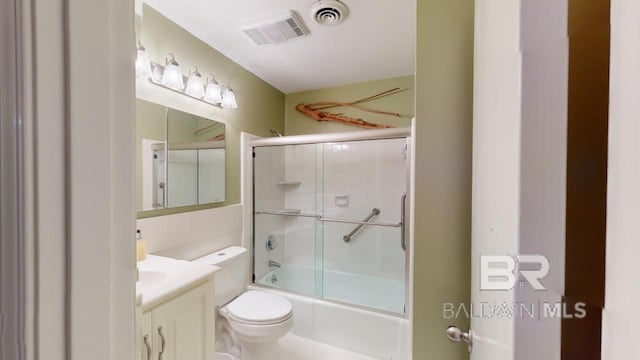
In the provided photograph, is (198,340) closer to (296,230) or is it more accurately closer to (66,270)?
(66,270)

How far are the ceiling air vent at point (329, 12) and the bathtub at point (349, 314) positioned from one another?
204 cm

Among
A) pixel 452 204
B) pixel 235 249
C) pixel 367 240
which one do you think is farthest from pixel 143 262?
pixel 367 240

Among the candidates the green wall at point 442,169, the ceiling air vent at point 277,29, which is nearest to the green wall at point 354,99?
the ceiling air vent at point 277,29

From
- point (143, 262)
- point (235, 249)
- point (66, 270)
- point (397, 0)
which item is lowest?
point (235, 249)

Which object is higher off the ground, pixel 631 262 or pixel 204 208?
pixel 631 262

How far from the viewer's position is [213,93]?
1855mm

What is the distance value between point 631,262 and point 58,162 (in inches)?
19.7

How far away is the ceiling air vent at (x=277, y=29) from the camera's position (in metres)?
1.59

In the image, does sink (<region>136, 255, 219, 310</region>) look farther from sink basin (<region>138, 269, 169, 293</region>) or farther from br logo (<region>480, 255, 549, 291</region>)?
br logo (<region>480, 255, 549, 291</region>)

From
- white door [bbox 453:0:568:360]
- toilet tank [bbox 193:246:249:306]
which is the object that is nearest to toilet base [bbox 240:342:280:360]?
toilet tank [bbox 193:246:249:306]

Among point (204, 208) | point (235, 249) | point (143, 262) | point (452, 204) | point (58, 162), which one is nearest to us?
point (58, 162)

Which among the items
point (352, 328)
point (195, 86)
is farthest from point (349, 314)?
point (195, 86)

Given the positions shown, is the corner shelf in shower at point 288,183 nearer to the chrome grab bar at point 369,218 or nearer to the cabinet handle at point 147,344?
the chrome grab bar at point 369,218

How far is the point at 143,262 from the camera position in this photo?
1333 mm
